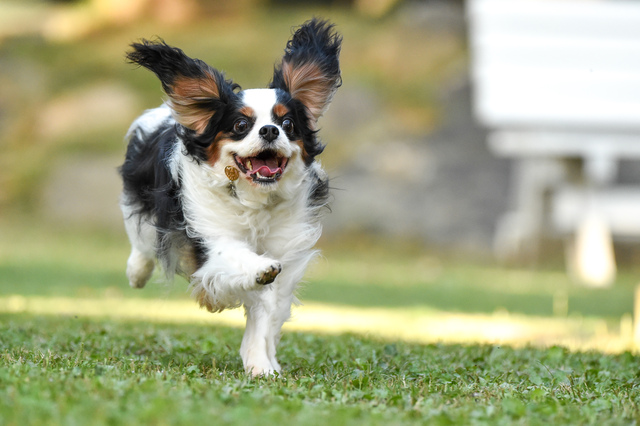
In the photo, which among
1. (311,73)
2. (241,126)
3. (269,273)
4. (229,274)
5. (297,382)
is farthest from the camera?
(311,73)

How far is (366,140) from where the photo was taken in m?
18.0

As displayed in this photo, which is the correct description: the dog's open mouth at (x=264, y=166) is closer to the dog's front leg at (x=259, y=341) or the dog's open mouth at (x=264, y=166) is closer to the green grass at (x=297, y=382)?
the dog's front leg at (x=259, y=341)

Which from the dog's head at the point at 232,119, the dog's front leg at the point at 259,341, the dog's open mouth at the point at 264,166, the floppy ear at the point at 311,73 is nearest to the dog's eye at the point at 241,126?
the dog's head at the point at 232,119

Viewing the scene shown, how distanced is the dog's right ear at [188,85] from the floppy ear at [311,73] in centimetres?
41

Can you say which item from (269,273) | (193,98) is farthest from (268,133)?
(269,273)

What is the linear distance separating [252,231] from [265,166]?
13.5 inches

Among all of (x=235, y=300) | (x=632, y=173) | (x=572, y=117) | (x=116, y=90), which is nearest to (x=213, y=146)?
(x=235, y=300)

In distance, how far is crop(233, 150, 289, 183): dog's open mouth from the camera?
182 inches

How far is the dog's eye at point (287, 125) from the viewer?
4703 mm

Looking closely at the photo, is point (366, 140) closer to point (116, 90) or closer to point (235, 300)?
point (116, 90)

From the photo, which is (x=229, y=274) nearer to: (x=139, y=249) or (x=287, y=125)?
(x=287, y=125)

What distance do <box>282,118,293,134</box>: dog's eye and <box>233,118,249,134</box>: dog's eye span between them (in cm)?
18

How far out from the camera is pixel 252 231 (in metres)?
4.79

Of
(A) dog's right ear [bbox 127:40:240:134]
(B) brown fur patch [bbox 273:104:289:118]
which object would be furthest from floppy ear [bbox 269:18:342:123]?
(A) dog's right ear [bbox 127:40:240:134]
